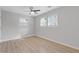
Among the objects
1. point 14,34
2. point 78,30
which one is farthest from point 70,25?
point 14,34

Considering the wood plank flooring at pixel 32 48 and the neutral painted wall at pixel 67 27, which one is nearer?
the wood plank flooring at pixel 32 48

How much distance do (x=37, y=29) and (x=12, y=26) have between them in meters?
1.73

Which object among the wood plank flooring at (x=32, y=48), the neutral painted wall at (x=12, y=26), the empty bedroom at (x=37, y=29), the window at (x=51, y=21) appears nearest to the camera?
the wood plank flooring at (x=32, y=48)

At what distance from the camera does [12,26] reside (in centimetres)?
533

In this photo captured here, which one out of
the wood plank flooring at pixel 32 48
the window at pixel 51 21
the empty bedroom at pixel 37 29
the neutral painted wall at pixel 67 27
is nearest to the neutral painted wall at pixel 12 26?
the empty bedroom at pixel 37 29

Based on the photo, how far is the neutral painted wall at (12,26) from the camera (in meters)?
4.69

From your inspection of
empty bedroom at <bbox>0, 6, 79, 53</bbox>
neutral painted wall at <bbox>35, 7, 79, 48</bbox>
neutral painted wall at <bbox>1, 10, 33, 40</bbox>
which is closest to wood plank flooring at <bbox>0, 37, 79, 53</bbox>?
empty bedroom at <bbox>0, 6, 79, 53</bbox>

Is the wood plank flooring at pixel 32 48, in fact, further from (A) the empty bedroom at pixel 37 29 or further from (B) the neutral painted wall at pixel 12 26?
(B) the neutral painted wall at pixel 12 26

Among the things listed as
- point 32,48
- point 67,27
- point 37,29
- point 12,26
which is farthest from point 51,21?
point 12,26

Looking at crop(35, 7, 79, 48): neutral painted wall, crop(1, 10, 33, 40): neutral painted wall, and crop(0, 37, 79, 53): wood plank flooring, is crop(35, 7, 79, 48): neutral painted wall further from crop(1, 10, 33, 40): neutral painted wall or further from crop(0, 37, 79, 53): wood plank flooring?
crop(1, 10, 33, 40): neutral painted wall

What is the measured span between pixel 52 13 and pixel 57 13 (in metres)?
0.45

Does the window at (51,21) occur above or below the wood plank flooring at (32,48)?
above

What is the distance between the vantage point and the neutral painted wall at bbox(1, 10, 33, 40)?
4695 mm
